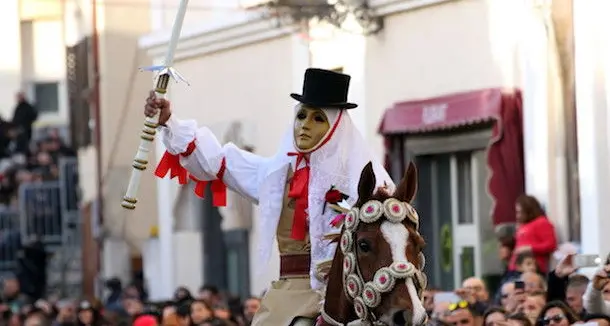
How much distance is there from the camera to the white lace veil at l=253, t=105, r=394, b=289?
1027 cm

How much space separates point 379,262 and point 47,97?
86.3ft

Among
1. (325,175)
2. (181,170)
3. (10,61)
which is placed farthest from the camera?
(10,61)

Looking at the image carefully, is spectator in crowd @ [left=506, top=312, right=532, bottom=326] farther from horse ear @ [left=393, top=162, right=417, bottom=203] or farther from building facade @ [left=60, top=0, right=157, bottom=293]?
building facade @ [left=60, top=0, right=157, bottom=293]

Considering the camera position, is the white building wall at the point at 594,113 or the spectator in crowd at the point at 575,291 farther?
the white building wall at the point at 594,113

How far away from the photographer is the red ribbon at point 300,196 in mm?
10523

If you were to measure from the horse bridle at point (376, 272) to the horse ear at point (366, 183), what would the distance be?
0.06 metres

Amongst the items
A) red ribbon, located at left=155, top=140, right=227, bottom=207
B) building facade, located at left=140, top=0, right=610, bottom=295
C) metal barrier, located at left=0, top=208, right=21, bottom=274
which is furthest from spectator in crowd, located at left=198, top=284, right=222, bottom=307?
metal barrier, located at left=0, top=208, right=21, bottom=274

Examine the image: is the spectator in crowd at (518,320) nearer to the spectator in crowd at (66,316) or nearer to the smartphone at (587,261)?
the smartphone at (587,261)

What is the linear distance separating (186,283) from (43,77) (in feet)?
37.1

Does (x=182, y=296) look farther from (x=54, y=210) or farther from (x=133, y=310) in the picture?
(x=54, y=210)

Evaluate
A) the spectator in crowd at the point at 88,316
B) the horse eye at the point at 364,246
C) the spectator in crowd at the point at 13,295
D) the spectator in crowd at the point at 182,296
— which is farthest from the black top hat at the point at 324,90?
the spectator in crowd at the point at 13,295

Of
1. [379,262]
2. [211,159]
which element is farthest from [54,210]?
[379,262]

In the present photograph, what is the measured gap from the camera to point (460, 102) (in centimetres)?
1869

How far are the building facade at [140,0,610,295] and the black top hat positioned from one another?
6096 mm
